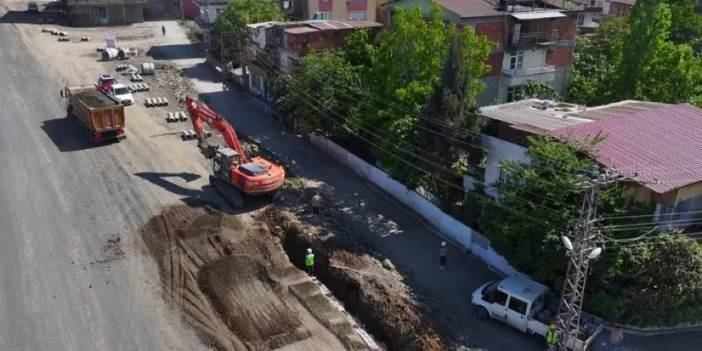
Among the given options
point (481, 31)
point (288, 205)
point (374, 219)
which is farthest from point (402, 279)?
point (481, 31)

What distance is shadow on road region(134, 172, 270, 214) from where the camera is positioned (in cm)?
3375

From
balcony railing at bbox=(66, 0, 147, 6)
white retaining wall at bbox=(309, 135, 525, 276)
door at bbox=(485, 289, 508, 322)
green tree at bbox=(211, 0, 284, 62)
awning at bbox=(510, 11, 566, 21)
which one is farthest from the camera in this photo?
balcony railing at bbox=(66, 0, 147, 6)

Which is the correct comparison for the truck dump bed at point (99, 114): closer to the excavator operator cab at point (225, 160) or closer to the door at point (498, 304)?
the excavator operator cab at point (225, 160)

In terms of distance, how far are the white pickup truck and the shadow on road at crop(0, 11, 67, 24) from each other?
75903 millimetres

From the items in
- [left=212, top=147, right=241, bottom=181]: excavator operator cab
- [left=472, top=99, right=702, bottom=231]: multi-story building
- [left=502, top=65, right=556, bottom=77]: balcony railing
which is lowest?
[left=212, top=147, right=241, bottom=181]: excavator operator cab

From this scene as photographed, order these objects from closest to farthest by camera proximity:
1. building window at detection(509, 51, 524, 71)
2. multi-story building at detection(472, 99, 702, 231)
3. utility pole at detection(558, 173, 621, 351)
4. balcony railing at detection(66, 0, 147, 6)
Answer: utility pole at detection(558, 173, 621, 351), multi-story building at detection(472, 99, 702, 231), building window at detection(509, 51, 524, 71), balcony railing at detection(66, 0, 147, 6)

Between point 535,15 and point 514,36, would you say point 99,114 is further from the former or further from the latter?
point 535,15

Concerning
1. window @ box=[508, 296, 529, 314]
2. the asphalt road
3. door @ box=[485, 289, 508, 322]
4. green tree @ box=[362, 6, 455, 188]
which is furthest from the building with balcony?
window @ box=[508, 296, 529, 314]

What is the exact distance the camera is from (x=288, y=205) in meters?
34.2

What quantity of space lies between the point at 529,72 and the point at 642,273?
24754mm

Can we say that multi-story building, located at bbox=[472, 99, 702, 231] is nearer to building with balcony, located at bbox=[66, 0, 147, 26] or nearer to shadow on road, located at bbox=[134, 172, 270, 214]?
shadow on road, located at bbox=[134, 172, 270, 214]

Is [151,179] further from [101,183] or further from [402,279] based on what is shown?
[402,279]

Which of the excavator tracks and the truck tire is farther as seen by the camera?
the excavator tracks

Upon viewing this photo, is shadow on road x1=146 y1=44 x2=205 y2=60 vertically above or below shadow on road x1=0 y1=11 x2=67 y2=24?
below
